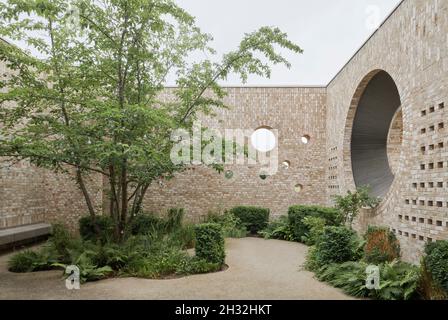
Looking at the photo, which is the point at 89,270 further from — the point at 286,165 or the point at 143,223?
the point at 286,165

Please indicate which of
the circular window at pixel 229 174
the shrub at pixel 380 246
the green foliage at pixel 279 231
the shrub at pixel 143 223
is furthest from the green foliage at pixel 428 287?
the circular window at pixel 229 174

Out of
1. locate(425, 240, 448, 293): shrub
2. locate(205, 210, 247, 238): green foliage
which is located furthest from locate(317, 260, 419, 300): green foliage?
locate(205, 210, 247, 238): green foliage

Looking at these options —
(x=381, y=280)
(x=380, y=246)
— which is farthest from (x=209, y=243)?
(x=380, y=246)

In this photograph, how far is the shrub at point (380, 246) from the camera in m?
6.34

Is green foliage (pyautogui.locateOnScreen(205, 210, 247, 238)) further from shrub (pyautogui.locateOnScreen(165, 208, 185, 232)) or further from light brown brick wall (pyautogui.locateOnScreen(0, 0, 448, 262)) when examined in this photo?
shrub (pyautogui.locateOnScreen(165, 208, 185, 232))

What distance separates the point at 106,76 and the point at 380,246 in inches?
259

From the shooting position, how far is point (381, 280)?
16.9 feet

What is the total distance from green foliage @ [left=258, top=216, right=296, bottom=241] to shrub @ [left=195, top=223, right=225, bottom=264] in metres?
4.27

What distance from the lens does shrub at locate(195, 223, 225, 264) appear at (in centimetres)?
672

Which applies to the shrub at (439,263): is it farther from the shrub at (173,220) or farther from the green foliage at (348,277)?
the shrub at (173,220)

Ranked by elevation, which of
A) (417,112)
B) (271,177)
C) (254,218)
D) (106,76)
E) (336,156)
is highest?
(106,76)

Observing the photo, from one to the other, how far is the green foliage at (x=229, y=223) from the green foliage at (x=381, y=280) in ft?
17.2

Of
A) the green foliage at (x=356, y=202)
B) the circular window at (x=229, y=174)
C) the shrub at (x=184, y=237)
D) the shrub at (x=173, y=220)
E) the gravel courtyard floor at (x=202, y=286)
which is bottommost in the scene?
the gravel courtyard floor at (x=202, y=286)
